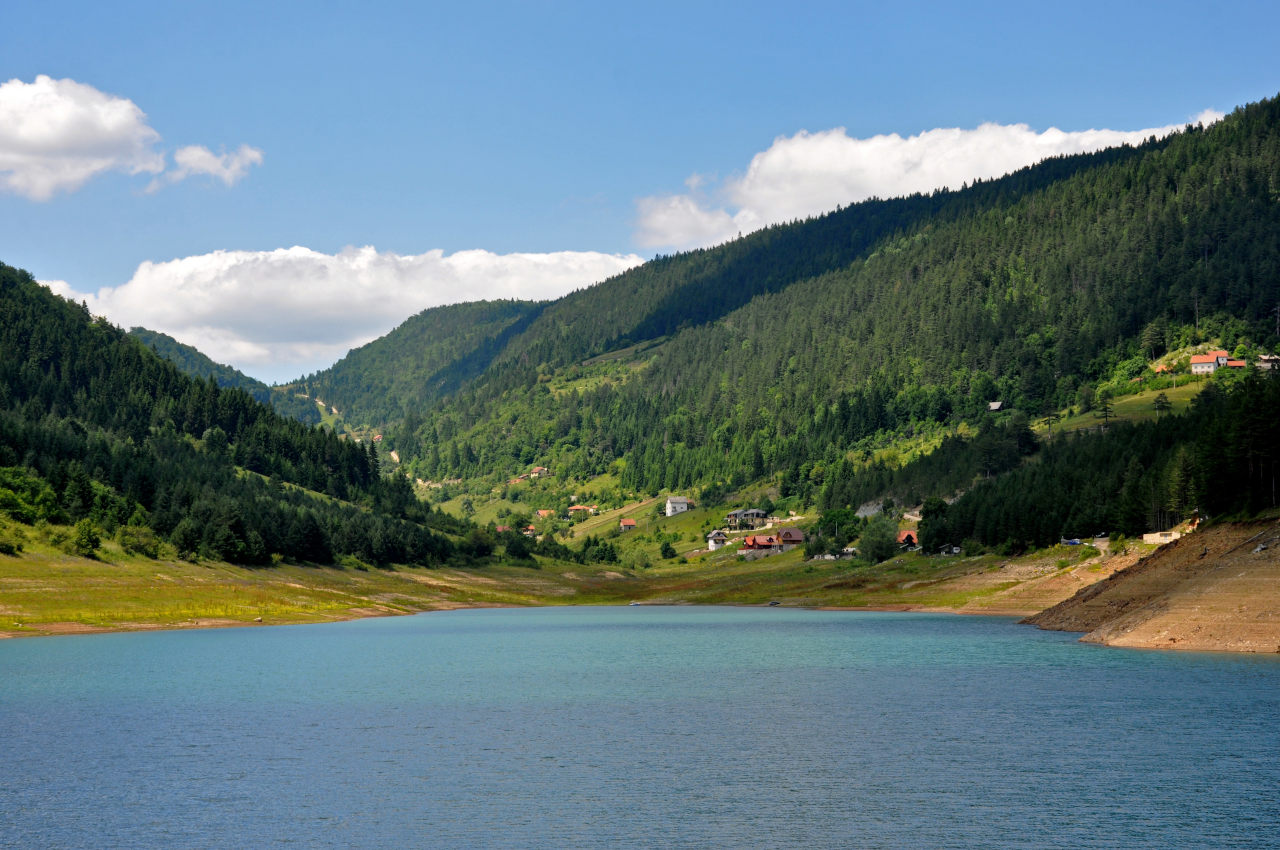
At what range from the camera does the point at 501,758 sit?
143 ft

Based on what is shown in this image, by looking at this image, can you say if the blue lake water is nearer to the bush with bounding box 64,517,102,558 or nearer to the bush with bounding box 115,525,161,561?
the bush with bounding box 64,517,102,558

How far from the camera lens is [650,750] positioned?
147 ft

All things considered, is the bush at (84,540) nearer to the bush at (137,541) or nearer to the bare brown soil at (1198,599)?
the bush at (137,541)

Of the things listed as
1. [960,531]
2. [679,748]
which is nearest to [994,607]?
[960,531]

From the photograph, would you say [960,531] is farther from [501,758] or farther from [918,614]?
[501,758]

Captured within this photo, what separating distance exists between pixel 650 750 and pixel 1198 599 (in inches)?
2091

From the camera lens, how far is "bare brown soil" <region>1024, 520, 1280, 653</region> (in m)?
73.1

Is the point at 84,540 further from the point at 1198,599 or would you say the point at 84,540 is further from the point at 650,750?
the point at 1198,599

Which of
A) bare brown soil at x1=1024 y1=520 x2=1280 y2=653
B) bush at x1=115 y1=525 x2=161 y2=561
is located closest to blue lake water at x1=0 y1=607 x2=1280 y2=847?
bare brown soil at x1=1024 y1=520 x2=1280 y2=653

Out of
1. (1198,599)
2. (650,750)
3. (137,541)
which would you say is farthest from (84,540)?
(1198,599)

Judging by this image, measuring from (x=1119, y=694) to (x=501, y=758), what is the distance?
34287 mm

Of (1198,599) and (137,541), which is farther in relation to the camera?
(137,541)

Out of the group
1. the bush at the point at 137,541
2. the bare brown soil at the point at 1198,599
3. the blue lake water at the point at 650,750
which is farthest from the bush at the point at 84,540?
the bare brown soil at the point at 1198,599

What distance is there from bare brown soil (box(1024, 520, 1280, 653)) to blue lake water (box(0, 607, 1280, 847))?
3479 mm
